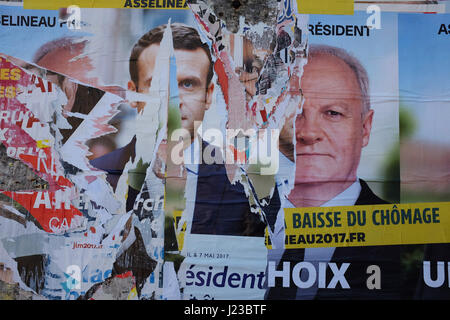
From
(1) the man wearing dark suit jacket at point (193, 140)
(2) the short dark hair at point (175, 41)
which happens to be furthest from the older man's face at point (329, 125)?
(2) the short dark hair at point (175, 41)

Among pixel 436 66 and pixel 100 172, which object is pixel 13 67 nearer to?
pixel 100 172

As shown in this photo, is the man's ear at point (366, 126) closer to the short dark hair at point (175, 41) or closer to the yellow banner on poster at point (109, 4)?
the short dark hair at point (175, 41)

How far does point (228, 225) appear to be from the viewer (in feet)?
13.8

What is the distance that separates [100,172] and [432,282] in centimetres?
295

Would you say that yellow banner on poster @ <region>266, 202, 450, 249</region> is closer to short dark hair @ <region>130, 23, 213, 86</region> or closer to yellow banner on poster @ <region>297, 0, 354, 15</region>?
short dark hair @ <region>130, 23, 213, 86</region>

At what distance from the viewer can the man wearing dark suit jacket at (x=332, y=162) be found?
13.6 feet

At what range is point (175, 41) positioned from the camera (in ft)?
14.0

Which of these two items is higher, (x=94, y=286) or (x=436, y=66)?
(x=436, y=66)

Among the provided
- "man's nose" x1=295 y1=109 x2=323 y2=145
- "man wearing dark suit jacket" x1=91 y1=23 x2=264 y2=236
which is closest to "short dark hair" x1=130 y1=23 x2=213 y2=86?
"man wearing dark suit jacket" x1=91 y1=23 x2=264 y2=236

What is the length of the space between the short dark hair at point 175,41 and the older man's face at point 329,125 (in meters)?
0.91

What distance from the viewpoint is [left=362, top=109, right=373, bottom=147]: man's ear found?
13.8ft
